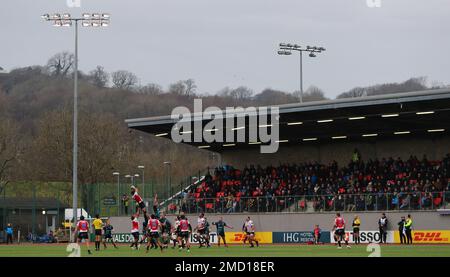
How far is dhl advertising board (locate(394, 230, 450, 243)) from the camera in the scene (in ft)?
169

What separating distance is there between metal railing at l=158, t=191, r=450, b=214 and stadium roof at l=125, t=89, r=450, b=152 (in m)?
4.60

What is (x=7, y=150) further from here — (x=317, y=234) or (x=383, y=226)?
(x=383, y=226)

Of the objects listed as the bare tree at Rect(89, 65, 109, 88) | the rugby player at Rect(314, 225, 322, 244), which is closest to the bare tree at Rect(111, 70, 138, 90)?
the bare tree at Rect(89, 65, 109, 88)

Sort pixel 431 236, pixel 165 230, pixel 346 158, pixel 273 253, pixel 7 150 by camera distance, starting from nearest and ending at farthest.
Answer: pixel 273 253, pixel 165 230, pixel 431 236, pixel 346 158, pixel 7 150

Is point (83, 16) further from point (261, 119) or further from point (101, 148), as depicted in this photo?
point (101, 148)

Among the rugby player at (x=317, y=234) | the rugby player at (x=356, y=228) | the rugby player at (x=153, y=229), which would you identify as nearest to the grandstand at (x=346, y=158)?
the rugby player at (x=317, y=234)

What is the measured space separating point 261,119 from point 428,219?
12.2 meters

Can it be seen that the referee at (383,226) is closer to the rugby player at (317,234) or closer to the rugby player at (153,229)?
the rugby player at (317,234)

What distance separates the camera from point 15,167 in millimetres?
88750

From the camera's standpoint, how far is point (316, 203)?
2258 inches

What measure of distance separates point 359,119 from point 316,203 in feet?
18.2

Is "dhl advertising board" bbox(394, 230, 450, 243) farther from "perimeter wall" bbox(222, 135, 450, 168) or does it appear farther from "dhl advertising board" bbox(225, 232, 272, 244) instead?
"perimeter wall" bbox(222, 135, 450, 168)

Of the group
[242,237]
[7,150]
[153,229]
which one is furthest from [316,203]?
[7,150]
